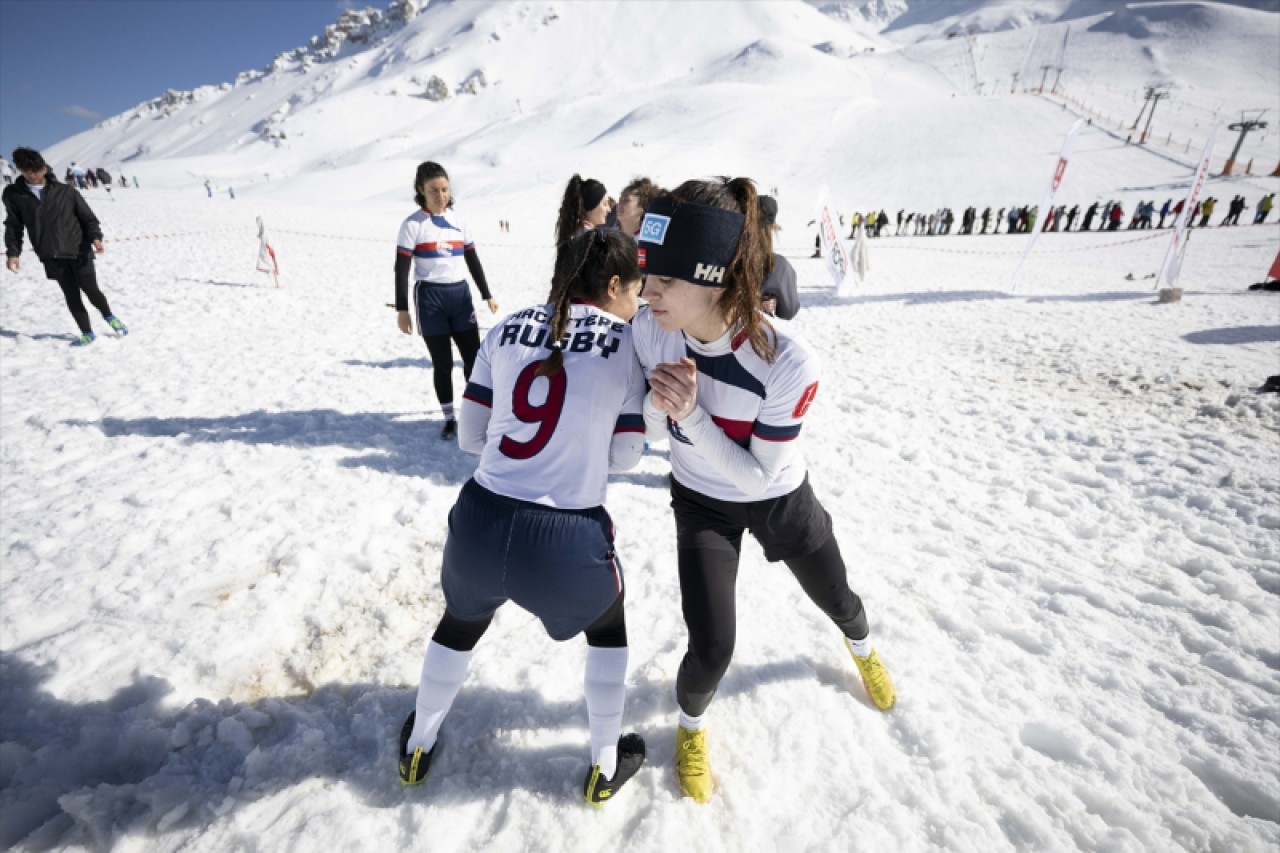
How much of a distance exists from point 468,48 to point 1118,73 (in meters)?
160

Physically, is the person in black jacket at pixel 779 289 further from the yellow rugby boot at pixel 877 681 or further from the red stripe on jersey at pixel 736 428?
the yellow rugby boot at pixel 877 681

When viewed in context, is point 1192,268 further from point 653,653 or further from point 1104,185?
point 1104,185

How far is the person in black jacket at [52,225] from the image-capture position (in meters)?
6.82

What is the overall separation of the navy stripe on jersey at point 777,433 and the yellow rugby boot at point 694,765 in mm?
1438

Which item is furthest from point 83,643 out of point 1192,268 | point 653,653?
point 1192,268

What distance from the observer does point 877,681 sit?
9.57 ft

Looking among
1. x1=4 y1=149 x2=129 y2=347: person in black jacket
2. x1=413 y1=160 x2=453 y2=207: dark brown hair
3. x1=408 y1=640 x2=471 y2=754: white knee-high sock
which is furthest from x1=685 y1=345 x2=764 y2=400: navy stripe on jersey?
x1=4 y1=149 x2=129 y2=347: person in black jacket

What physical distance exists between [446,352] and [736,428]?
3.98 m

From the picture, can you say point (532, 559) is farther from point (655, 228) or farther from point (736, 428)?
point (655, 228)

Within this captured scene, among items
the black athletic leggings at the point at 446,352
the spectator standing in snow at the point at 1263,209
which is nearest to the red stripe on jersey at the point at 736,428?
the black athletic leggings at the point at 446,352

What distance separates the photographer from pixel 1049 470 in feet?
17.1

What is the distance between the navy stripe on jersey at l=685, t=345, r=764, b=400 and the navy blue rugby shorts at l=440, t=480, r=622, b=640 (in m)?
0.74

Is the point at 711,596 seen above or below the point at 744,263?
below

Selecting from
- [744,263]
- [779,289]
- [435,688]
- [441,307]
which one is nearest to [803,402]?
[744,263]
